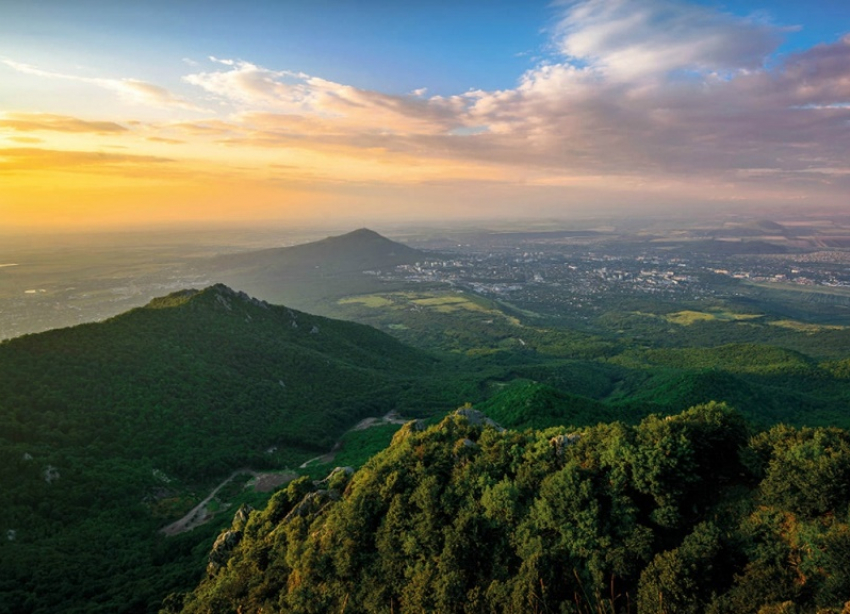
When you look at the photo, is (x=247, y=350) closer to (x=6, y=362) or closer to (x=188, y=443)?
(x=188, y=443)

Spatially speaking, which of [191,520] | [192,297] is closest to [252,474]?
[191,520]

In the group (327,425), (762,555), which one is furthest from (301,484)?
(327,425)

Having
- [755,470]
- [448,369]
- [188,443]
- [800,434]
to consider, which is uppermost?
[800,434]

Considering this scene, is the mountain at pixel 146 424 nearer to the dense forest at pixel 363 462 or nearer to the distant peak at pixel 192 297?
the dense forest at pixel 363 462

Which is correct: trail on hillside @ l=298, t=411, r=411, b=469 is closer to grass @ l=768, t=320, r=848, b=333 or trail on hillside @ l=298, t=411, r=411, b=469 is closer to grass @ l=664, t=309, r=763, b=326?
grass @ l=664, t=309, r=763, b=326

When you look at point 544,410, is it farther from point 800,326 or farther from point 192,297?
point 800,326

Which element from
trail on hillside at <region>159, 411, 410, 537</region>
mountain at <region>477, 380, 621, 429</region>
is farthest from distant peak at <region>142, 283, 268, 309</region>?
mountain at <region>477, 380, 621, 429</region>

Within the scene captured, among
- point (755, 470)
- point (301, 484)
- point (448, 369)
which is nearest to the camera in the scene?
point (755, 470)
